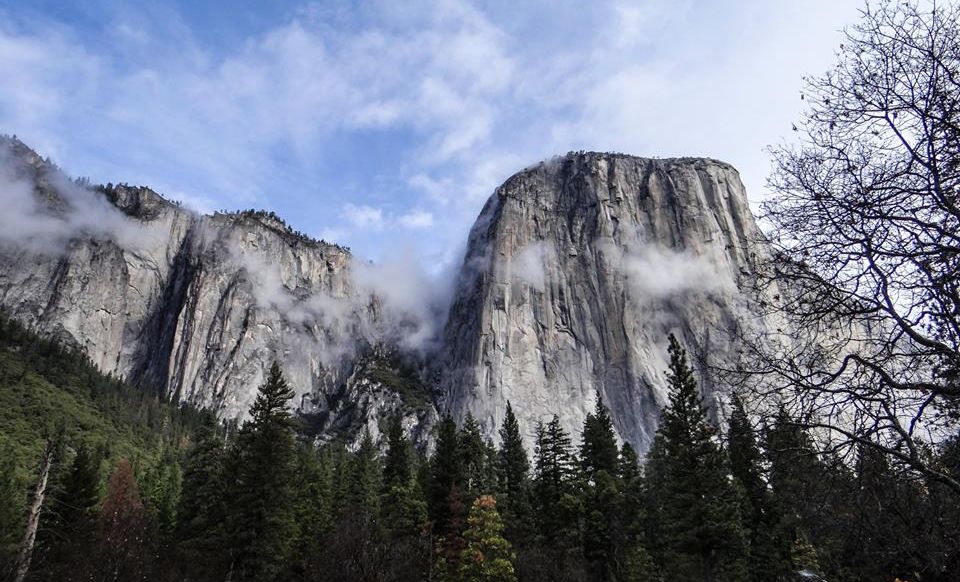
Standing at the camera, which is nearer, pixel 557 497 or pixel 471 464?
pixel 557 497

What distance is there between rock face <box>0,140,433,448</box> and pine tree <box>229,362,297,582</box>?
361 ft

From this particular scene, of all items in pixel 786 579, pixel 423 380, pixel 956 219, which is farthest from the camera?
pixel 423 380

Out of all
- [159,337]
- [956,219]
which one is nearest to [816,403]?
[956,219]

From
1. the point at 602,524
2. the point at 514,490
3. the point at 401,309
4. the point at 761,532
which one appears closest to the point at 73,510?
the point at 514,490

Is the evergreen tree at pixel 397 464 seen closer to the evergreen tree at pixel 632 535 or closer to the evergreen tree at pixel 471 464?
the evergreen tree at pixel 471 464

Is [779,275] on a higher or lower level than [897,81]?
lower

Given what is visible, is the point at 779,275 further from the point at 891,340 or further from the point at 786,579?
the point at 786,579

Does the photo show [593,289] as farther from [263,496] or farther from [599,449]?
[263,496]

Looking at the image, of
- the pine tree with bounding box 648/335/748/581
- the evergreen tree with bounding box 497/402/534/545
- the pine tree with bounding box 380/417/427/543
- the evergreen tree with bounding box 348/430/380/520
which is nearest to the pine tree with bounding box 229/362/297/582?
the pine tree with bounding box 380/417/427/543

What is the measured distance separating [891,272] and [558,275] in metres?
124

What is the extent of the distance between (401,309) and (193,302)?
209 feet

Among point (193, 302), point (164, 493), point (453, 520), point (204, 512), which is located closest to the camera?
point (204, 512)

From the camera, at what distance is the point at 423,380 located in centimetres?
16512

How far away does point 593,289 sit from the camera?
12556cm
